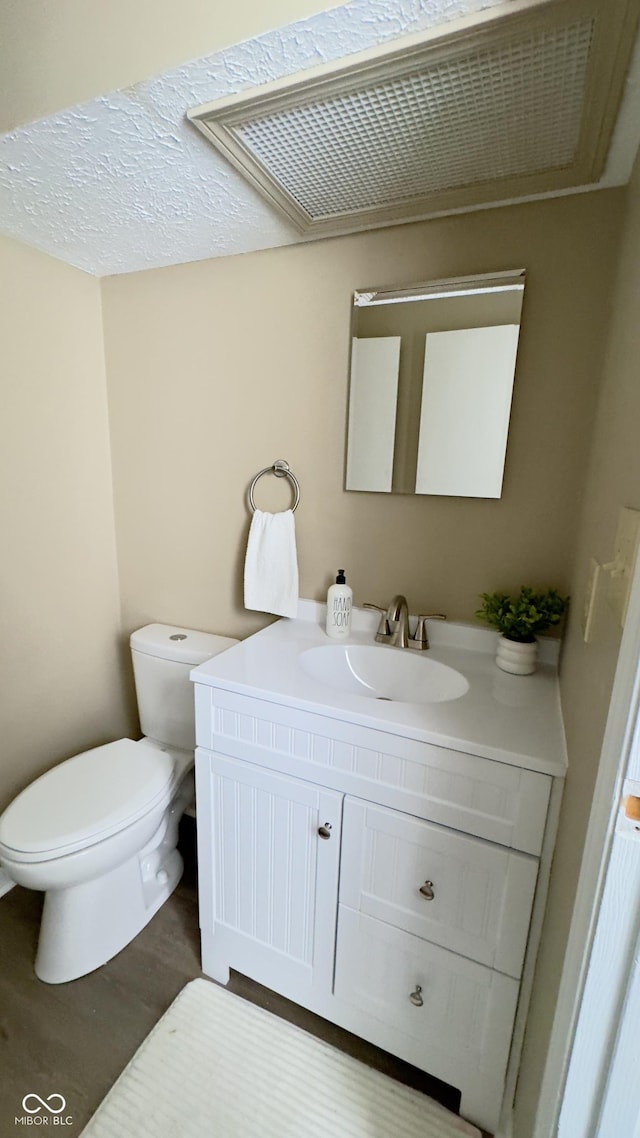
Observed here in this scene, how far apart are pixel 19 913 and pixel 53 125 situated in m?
2.03

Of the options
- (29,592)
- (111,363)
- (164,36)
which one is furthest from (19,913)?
(164,36)

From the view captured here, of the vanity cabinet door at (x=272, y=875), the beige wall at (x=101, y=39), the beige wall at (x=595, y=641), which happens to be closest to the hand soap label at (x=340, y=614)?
the vanity cabinet door at (x=272, y=875)

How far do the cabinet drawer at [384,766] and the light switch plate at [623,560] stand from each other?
14.7 inches

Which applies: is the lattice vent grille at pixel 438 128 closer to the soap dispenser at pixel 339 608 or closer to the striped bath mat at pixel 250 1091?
the soap dispenser at pixel 339 608

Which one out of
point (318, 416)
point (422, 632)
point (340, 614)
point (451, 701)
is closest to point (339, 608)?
point (340, 614)

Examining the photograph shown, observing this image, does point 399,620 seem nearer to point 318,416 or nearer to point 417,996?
point 318,416

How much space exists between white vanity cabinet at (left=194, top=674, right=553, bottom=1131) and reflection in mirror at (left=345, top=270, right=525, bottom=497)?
0.68m

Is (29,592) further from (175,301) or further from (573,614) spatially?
(573,614)

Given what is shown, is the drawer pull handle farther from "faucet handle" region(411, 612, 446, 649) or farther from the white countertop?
"faucet handle" region(411, 612, 446, 649)

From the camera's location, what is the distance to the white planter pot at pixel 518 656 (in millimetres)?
1087

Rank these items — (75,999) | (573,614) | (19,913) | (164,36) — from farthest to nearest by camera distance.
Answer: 1. (19,913)
2. (75,999)
3. (573,614)
4. (164,36)

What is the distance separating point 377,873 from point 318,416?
1.14m

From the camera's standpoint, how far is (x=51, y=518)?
4.97 ft

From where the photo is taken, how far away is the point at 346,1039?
1.13 metres
